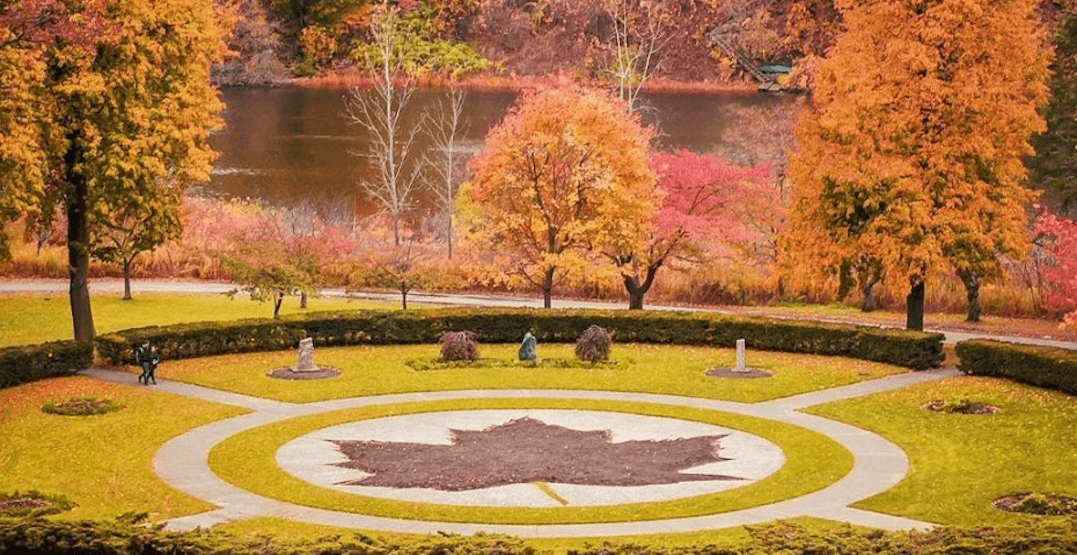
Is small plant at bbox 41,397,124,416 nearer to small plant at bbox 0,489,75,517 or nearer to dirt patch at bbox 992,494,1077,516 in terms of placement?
small plant at bbox 0,489,75,517

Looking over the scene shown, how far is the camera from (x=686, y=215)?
61531 millimetres

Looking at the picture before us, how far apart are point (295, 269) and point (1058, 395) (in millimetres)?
26576

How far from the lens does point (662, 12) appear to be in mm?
140125

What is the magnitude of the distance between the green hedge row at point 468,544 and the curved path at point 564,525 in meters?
5.60

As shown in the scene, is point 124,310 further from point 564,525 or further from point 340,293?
point 564,525

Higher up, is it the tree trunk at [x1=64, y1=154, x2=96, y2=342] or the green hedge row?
the tree trunk at [x1=64, y1=154, x2=96, y2=342]

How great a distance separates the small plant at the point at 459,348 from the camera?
169 ft

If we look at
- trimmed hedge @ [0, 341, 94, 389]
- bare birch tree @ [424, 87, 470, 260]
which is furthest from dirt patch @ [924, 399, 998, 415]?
bare birch tree @ [424, 87, 470, 260]

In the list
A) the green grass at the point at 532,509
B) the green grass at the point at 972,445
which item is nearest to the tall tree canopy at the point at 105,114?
the green grass at the point at 532,509

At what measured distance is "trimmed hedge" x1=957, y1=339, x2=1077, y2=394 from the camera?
4669 cm

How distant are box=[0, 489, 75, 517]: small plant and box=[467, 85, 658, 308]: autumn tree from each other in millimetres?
26917

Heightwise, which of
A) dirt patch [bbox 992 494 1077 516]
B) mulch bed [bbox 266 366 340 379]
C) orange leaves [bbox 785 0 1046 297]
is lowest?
dirt patch [bbox 992 494 1077 516]

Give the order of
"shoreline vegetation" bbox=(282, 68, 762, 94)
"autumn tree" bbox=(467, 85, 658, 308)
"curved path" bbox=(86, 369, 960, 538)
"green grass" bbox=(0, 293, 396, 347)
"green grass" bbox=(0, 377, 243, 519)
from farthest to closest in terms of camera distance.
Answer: "shoreline vegetation" bbox=(282, 68, 762, 94), "autumn tree" bbox=(467, 85, 658, 308), "green grass" bbox=(0, 293, 396, 347), "green grass" bbox=(0, 377, 243, 519), "curved path" bbox=(86, 369, 960, 538)

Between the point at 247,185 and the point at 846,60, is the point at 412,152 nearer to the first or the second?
the point at 247,185
